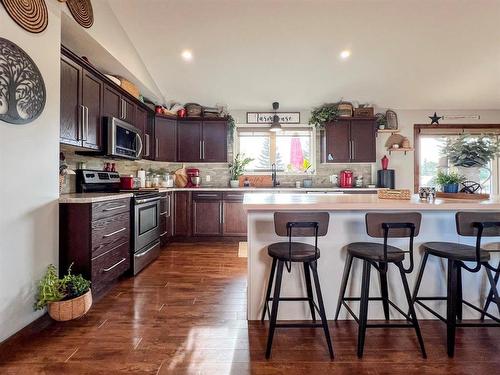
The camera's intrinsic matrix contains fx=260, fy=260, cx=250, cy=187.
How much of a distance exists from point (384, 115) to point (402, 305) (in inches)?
155

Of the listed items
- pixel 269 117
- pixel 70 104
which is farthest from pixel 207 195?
pixel 70 104

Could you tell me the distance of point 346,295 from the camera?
199 cm

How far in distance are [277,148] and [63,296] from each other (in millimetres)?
4049

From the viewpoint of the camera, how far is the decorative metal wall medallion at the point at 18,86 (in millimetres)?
1596

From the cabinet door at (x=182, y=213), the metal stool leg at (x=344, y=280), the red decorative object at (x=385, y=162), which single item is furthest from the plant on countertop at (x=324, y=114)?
the metal stool leg at (x=344, y=280)

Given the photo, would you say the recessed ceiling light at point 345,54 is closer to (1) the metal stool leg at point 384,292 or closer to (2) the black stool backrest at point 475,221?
(2) the black stool backrest at point 475,221

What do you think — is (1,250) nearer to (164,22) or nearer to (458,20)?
(164,22)

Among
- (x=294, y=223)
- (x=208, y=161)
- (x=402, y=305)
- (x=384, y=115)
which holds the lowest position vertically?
(x=402, y=305)

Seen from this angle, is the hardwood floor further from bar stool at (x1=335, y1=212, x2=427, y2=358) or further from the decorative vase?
the decorative vase

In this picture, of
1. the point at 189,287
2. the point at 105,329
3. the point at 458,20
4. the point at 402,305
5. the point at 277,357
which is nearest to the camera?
the point at 277,357

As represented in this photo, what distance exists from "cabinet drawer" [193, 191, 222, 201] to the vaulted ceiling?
1726 mm

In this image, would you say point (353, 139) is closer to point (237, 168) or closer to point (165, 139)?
point (237, 168)

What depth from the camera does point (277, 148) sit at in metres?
5.12

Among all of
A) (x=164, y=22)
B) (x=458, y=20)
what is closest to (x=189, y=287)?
(x=164, y=22)
